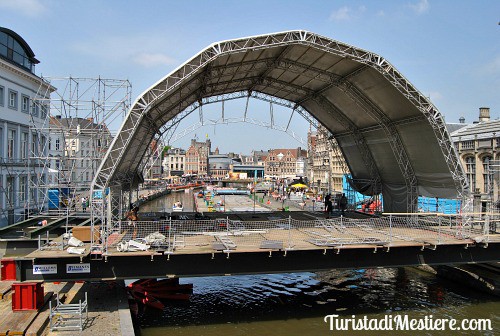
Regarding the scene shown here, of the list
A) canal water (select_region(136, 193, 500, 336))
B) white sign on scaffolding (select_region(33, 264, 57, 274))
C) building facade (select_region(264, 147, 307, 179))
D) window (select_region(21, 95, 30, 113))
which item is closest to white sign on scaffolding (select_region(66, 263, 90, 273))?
white sign on scaffolding (select_region(33, 264, 57, 274))

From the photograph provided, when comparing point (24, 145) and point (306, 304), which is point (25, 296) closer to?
point (306, 304)

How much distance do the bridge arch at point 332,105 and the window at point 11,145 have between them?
1144 cm

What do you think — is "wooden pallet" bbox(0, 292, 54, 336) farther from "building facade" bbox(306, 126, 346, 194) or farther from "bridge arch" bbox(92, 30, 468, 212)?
"building facade" bbox(306, 126, 346, 194)

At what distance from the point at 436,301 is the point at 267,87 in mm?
19081

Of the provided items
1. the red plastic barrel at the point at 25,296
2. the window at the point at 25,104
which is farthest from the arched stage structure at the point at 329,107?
the window at the point at 25,104

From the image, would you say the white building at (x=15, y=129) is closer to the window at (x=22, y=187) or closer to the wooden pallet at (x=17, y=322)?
the window at (x=22, y=187)

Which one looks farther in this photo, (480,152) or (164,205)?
(164,205)

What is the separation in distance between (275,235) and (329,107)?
584 inches

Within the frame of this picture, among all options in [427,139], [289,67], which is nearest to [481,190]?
[427,139]

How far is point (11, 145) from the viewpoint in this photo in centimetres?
3438

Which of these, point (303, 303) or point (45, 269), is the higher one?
point (45, 269)

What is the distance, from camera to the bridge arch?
21.2 metres

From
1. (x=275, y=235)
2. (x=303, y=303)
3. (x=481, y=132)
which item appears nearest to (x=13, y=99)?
(x=275, y=235)

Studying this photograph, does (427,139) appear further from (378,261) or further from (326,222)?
(378,261)
